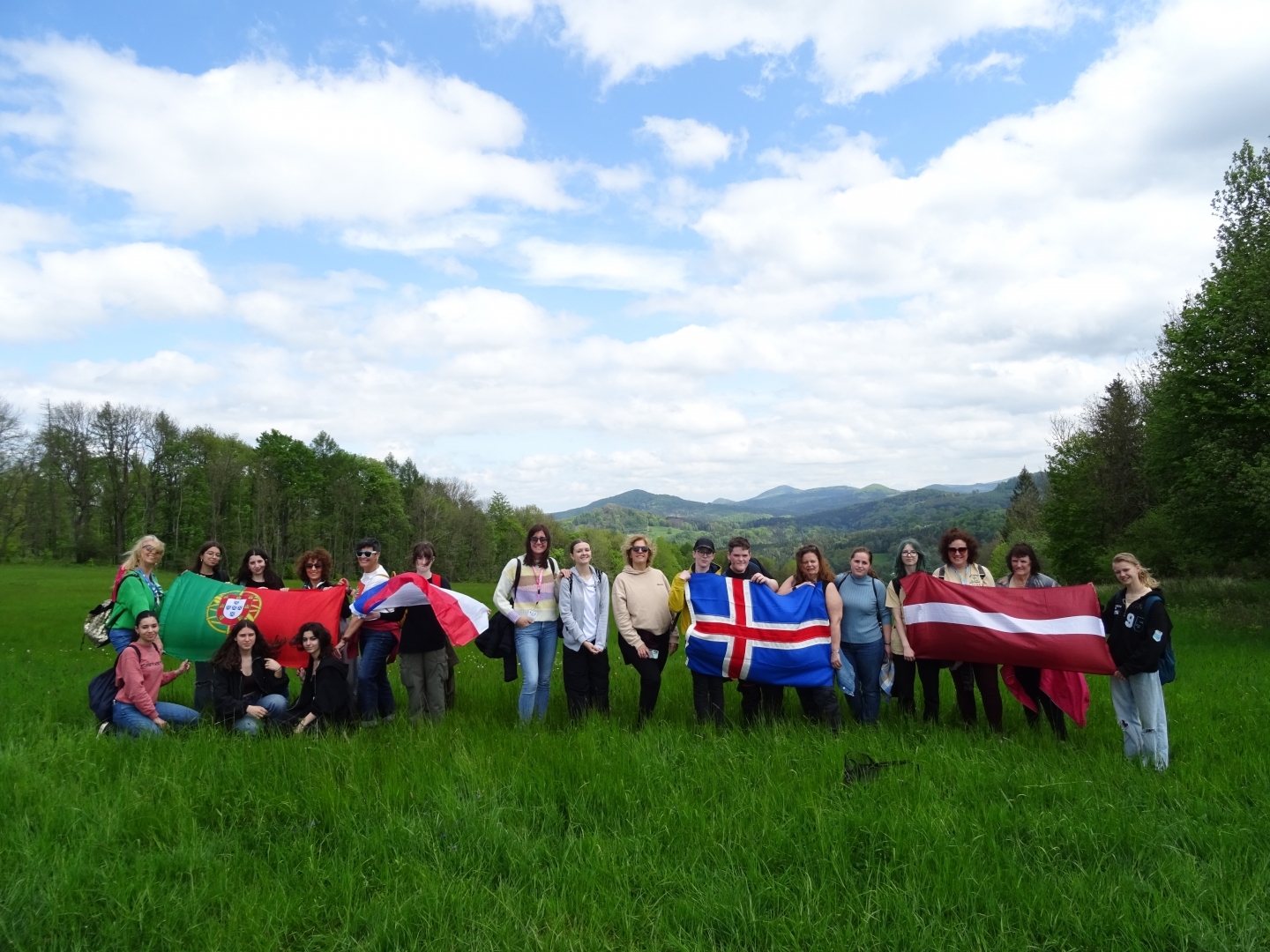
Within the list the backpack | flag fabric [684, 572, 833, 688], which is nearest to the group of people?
flag fabric [684, 572, 833, 688]

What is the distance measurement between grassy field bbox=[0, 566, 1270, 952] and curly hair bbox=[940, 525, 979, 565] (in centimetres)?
186

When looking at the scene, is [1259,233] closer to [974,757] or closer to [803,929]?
[974,757]

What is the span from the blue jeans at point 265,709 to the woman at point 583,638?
297 cm

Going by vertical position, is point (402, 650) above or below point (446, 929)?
above

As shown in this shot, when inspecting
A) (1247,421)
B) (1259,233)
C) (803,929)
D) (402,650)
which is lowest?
(803,929)

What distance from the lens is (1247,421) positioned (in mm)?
20688

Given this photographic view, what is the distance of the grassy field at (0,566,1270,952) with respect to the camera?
411 centimetres

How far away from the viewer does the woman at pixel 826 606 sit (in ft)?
25.9

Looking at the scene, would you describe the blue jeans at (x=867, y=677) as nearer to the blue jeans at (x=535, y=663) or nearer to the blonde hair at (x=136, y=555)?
the blue jeans at (x=535, y=663)

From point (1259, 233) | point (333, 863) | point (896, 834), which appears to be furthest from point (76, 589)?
point (1259, 233)

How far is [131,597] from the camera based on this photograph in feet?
Answer: 26.1

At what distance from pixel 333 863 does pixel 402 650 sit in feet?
12.3

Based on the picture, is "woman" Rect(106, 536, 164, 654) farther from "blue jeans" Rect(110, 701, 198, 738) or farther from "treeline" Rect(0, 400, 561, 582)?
"treeline" Rect(0, 400, 561, 582)

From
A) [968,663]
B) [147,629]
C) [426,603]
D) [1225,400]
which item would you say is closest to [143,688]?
[147,629]
